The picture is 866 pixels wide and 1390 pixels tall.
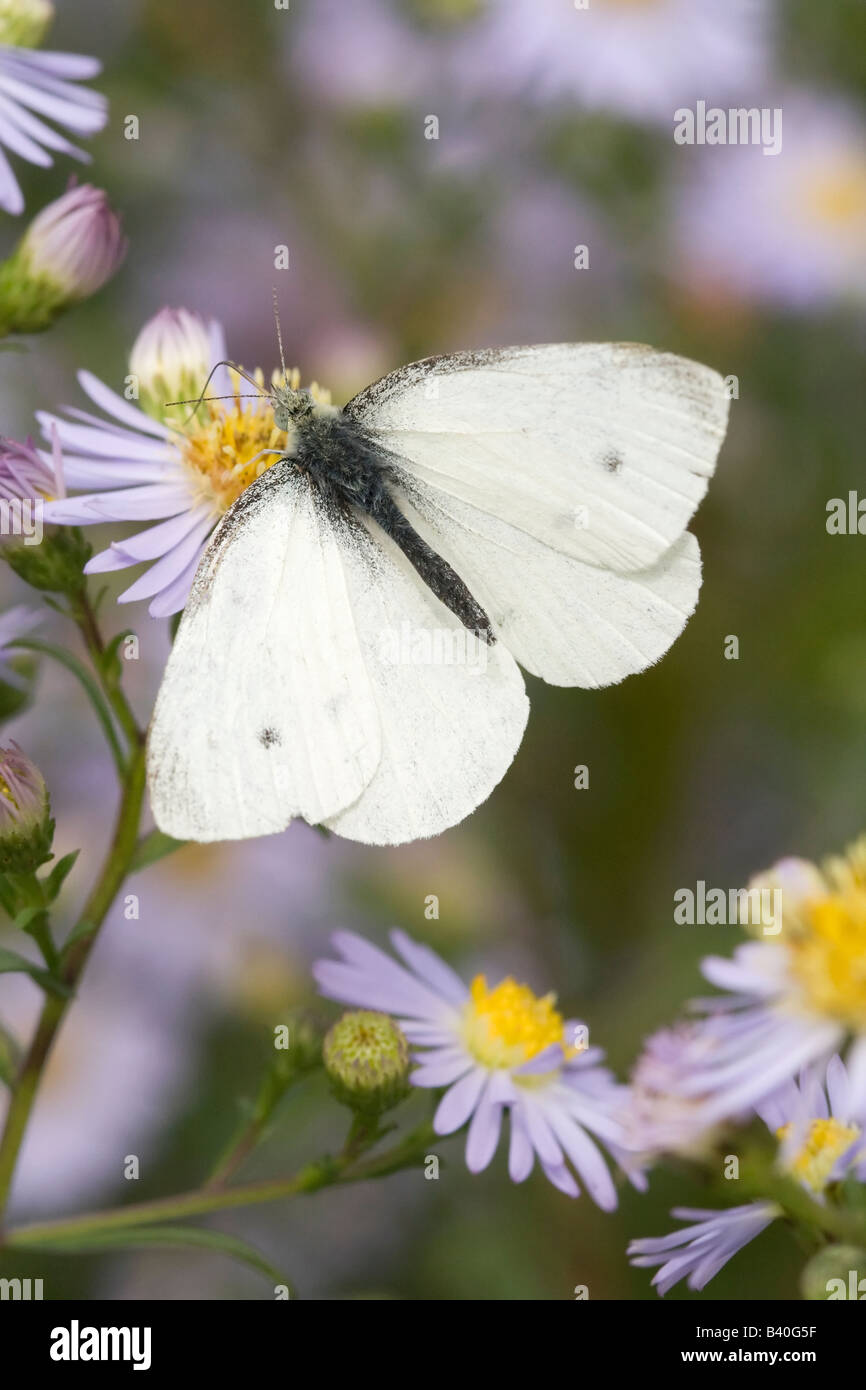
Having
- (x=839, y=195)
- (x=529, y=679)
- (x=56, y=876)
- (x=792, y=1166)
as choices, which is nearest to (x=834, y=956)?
(x=792, y=1166)

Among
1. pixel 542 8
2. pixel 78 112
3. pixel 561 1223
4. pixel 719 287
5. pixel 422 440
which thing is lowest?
pixel 561 1223

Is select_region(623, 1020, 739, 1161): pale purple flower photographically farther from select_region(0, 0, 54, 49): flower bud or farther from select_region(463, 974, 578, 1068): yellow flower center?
select_region(0, 0, 54, 49): flower bud

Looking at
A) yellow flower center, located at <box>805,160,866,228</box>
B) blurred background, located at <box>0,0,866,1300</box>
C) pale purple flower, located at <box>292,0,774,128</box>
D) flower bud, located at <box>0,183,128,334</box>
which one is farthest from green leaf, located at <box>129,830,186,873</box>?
yellow flower center, located at <box>805,160,866,228</box>

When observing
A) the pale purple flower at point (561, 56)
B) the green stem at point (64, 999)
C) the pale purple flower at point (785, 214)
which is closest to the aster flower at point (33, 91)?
the green stem at point (64, 999)

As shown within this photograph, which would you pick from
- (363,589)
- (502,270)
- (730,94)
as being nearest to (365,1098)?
(363,589)

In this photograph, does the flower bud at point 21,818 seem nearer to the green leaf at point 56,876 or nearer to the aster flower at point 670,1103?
the green leaf at point 56,876

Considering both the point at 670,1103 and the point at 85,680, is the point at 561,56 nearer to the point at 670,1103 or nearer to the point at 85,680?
the point at 85,680

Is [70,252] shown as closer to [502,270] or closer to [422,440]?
[422,440]
